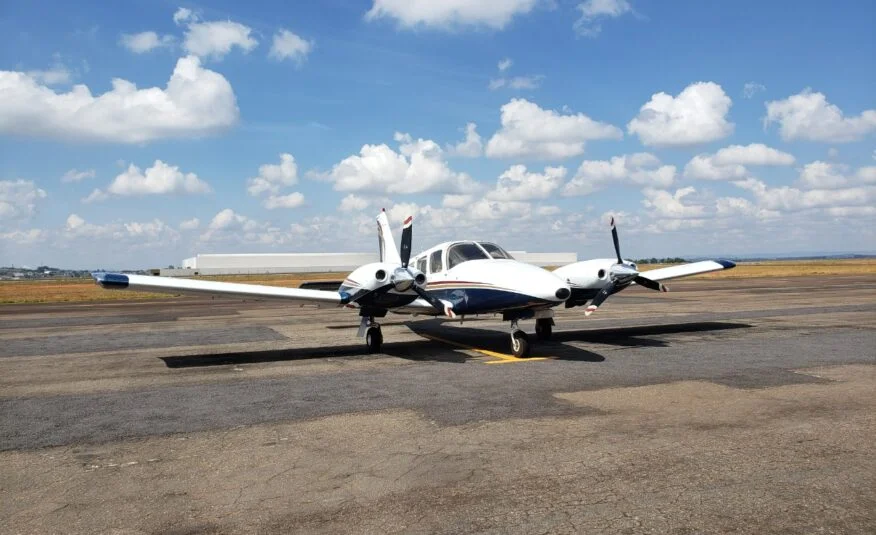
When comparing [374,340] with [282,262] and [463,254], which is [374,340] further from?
[282,262]

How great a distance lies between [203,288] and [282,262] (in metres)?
145

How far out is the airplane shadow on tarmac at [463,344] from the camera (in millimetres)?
15891

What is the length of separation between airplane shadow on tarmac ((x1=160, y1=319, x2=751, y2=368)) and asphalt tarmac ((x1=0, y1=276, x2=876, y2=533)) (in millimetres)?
203

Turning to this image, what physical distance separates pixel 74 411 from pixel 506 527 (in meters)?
8.42

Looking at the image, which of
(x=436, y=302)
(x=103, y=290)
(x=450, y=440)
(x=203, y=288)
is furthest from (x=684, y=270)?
(x=103, y=290)

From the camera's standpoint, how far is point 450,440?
8.11 m

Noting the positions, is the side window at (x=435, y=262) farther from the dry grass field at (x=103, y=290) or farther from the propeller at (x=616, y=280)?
the dry grass field at (x=103, y=290)

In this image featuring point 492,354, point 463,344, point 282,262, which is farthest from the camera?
point 282,262

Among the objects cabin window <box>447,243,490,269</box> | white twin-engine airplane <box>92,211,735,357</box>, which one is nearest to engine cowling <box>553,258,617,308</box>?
white twin-engine airplane <box>92,211,735,357</box>

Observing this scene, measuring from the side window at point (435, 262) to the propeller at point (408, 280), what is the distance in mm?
764

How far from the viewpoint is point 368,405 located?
1034 centimetres

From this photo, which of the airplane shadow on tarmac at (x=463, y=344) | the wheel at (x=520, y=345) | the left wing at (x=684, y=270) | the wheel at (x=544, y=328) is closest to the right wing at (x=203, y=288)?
the airplane shadow on tarmac at (x=463, y=344)

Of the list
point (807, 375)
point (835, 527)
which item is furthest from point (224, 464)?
point (807, 375)

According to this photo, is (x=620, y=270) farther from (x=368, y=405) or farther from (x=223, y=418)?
(x=223, y=418)
